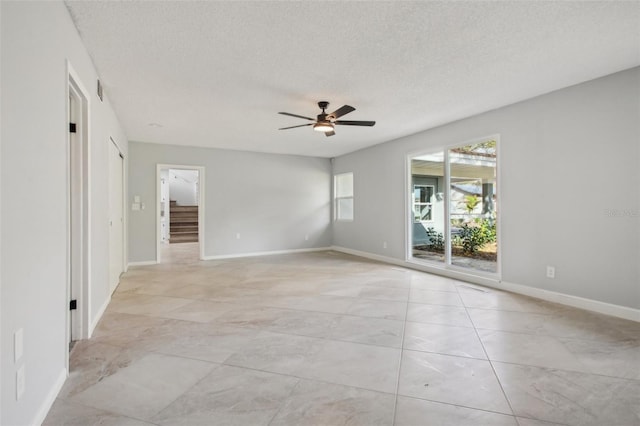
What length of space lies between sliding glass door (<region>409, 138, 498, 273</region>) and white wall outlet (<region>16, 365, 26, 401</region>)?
16.1 feet

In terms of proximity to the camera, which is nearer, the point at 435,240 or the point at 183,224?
the point at 435,240

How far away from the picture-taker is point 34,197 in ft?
5.35

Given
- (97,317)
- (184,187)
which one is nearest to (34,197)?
(97,317)

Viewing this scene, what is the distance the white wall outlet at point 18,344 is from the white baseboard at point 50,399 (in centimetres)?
42

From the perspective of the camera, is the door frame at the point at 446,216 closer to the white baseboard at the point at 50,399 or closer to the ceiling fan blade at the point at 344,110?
the ceiling fan blade at the point at 344,110

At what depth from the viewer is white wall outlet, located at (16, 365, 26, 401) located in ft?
4.71

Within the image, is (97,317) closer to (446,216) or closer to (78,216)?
(78,216)

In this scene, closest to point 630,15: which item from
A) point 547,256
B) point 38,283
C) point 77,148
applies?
point 547,256

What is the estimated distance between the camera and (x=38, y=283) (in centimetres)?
168

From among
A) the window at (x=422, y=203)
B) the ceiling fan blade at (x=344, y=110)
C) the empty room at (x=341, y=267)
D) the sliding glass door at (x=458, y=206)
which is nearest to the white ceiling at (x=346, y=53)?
the empty room at (x=341, y=267)

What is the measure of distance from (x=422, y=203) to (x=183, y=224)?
8202 millimetres

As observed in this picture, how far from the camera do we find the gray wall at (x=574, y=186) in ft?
10.5

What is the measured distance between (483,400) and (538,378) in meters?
0.54

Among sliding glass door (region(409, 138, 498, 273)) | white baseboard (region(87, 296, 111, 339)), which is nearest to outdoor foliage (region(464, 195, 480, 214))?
sliding glass door (region(409, 138, 498, 273))
